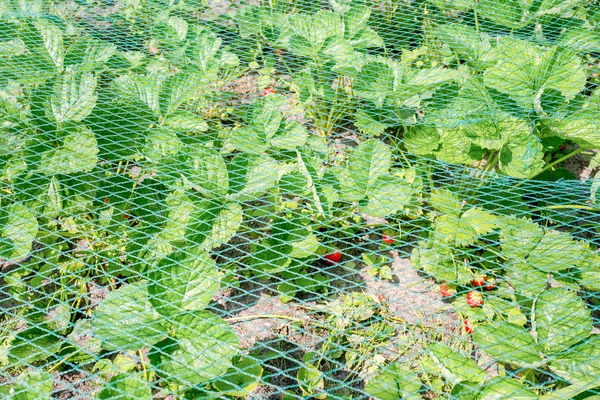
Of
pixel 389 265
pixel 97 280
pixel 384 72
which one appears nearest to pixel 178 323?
pixel 97 280

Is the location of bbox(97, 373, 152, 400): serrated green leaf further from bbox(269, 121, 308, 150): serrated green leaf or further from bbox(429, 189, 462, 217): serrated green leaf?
bbox(429, 189, 462, 217): serrated green leaf

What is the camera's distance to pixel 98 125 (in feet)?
5.58

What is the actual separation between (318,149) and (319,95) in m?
0.34

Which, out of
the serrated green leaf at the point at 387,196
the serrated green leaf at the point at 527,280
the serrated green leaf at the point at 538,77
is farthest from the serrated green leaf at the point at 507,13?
the serrated green leaf at the point at 527,280

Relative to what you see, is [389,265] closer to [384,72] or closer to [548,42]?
[384,72]

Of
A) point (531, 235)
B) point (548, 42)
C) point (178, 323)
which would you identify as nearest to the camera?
point (178, 323)

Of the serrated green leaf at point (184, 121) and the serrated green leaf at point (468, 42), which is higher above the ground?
the serrated green leaf at point (468, 42)

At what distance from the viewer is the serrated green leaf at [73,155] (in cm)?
154

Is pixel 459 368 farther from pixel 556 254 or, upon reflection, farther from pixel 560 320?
pixel 556 254

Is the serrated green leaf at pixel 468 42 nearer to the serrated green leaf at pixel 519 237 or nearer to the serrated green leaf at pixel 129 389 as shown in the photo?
the serrated green leaf at pixel 519 237

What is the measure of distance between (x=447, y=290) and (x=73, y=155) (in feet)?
3.66

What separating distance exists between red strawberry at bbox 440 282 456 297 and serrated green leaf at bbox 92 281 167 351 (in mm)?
776

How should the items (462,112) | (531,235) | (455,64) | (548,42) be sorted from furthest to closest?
(455,64) → (548,42) → (462,112) → (531,235)

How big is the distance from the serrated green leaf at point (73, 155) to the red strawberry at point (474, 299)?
3.64ft
